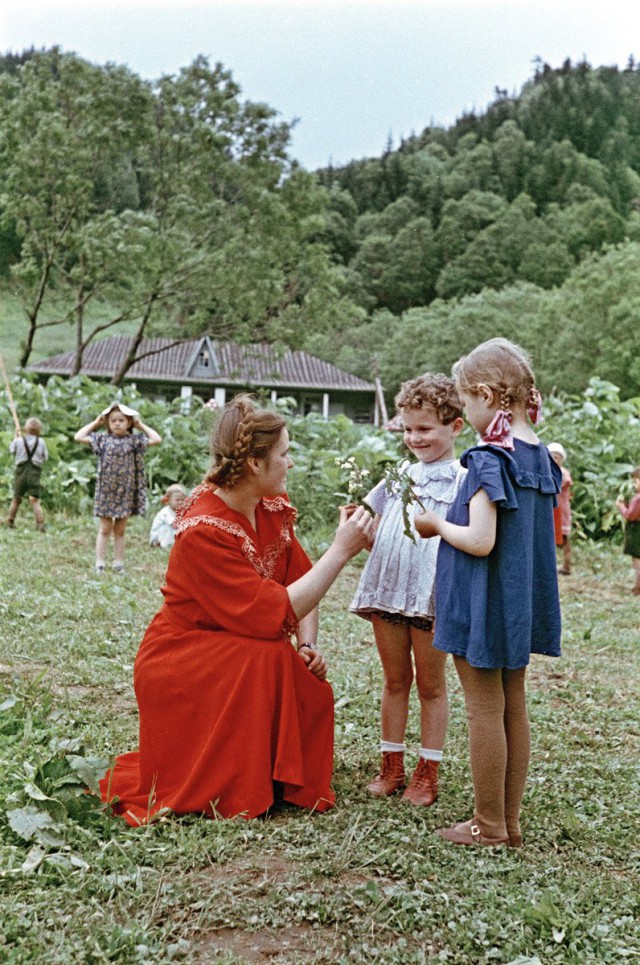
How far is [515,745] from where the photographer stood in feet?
10.0

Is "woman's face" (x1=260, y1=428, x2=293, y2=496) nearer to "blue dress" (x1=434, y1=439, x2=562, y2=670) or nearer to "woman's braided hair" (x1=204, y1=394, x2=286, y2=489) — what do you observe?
"woman's braided hair" (x1=204, y1=394, x2=286, y2=489)

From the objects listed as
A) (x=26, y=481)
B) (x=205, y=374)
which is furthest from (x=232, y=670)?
(x=205, y=374)

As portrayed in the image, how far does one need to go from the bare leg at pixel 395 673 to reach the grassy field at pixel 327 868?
9.9 inches

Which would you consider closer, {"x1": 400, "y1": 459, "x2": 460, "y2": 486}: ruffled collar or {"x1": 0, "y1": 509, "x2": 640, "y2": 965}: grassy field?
{"x1": 0, "y1": 509, "x2": 640, "y2": 965}: grassy field

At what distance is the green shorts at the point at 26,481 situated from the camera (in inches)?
442

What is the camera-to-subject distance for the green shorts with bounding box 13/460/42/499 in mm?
11227

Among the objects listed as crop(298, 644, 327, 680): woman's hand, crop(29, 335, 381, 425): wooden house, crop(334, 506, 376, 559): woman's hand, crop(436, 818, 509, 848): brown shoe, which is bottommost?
crop(436, 818, 509, 848): brown shoe

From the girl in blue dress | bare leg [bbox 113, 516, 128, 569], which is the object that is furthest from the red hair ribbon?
bare leg [bbox 113, 516, 128, 569]

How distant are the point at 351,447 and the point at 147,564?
4.52 metres

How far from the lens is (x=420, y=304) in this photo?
77.1m

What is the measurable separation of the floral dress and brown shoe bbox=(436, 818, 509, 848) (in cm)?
617

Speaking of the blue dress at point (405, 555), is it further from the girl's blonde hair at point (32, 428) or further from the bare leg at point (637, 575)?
the girl's blonde hair at point (32, 428)

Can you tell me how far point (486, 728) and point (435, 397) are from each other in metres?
1.13

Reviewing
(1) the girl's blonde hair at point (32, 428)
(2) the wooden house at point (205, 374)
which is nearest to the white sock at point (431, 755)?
(1) the girl's blonde hair at point (32, 428)
